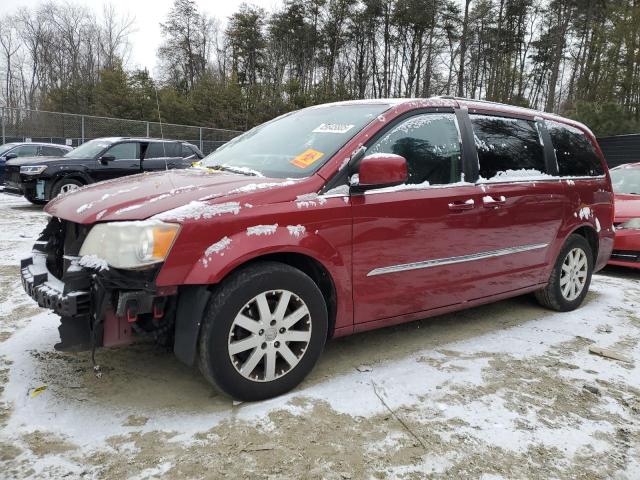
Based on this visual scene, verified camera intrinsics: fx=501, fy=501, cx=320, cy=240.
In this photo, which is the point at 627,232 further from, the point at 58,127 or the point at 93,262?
the point at 58,127

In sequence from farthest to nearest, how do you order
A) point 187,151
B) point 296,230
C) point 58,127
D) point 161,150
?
1. point 58,127
2. point 187,151
3. point 161,150
4. point 296,230

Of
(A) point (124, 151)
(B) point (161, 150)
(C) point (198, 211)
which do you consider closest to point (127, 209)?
(C) point (198, 211)

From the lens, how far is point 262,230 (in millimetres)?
2557

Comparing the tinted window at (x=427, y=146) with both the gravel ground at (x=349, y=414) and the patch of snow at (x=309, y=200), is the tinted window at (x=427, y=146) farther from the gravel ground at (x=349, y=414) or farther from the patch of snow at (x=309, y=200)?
the gravel ground at (x=349, y=414)

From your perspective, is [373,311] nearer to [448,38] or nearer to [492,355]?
[492,355]

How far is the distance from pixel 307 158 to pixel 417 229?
2.73ft

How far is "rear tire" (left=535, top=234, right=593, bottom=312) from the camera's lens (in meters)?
4.39

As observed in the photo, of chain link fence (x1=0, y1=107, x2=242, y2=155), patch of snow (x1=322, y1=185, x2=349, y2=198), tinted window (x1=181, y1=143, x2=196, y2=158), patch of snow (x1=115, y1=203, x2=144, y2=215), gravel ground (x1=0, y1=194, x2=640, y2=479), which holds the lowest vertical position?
gravel ground (x1=0, y1=194, x2=640, y2=479)

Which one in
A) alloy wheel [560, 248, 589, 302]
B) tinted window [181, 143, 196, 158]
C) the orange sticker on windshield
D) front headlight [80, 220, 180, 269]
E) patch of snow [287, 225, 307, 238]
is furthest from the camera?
tinted window [181, 143, 196, 158]

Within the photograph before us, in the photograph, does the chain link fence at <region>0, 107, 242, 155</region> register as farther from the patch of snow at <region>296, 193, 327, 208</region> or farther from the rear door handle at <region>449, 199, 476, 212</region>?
the patch of snow at <region>296, 193, 327, 208</region>

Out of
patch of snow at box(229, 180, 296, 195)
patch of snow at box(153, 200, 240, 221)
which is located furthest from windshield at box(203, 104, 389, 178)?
patch of snow at box(153, 200, 240, 221)

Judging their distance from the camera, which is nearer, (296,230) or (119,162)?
(296,230)

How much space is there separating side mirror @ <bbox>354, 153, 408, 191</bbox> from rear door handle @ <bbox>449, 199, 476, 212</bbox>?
661 millimetres

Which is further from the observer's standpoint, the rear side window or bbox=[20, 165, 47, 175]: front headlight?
bbox=[20, 165, 47, 175]: front headlight
